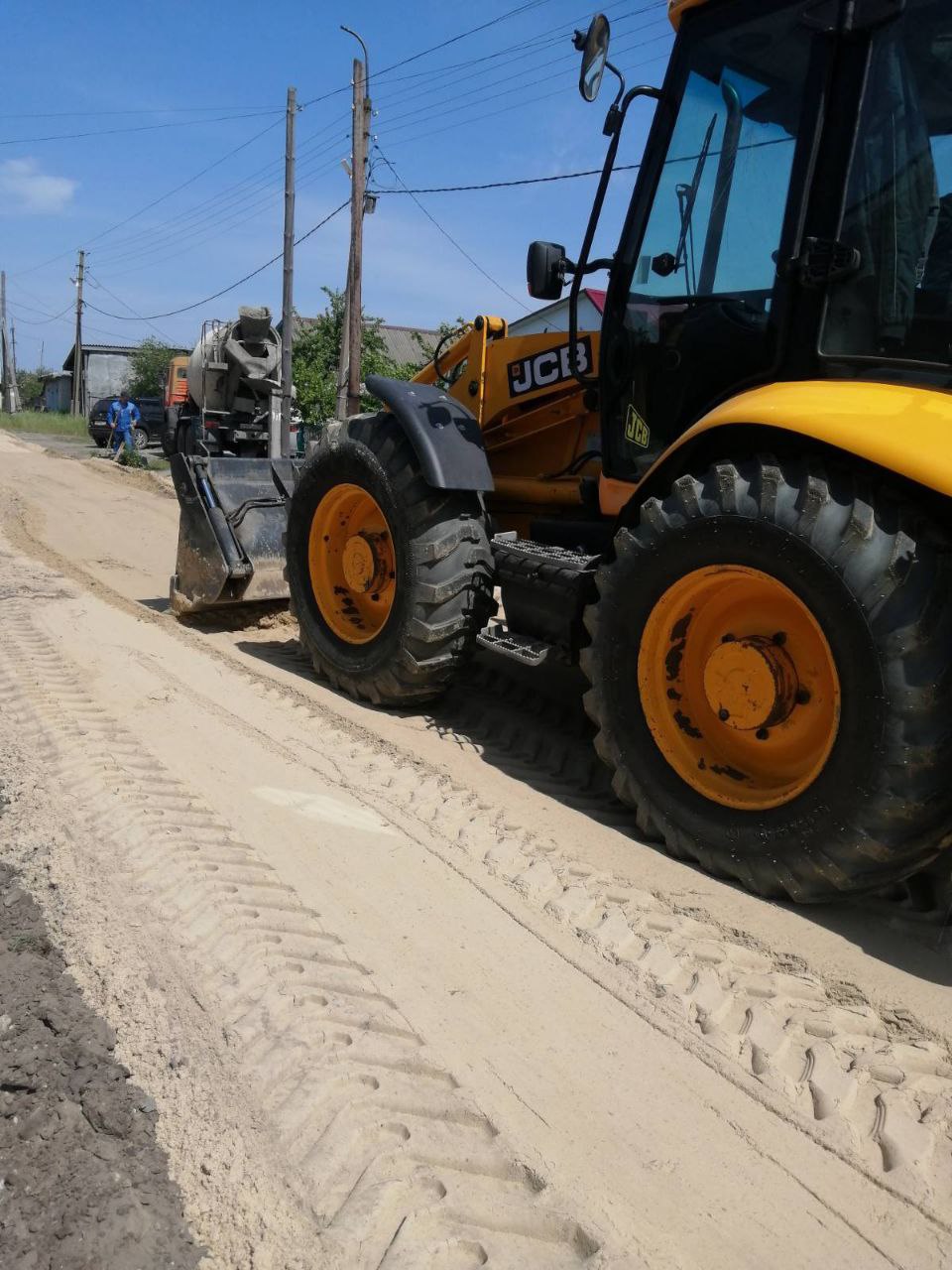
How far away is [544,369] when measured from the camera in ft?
16.4

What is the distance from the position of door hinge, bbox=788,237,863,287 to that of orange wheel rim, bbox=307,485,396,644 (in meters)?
2.40

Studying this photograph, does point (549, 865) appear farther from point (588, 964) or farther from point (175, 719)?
point (175, 719)

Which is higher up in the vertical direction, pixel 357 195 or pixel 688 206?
pixel 357 195

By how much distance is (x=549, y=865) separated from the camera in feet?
10.7

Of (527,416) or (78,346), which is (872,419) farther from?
(78,346)

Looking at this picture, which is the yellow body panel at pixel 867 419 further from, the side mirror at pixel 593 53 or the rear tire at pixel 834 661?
the side mirror at pixel 593 53

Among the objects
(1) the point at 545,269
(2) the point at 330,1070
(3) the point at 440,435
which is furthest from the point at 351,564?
(2) the point at 330,1070

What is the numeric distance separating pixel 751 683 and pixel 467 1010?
1322 mm

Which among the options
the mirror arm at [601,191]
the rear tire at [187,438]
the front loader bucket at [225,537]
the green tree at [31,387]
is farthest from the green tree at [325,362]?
the green tree at [31,387]

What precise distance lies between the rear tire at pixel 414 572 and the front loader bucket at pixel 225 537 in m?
1.47

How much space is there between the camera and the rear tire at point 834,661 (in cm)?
262

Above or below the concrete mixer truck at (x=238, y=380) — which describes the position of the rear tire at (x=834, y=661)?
below

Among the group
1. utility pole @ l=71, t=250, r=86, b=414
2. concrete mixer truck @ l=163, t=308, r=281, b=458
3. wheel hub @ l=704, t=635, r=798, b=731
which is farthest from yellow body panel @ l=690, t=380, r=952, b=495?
utility pole @ l=71, t=250, r=86, b=414

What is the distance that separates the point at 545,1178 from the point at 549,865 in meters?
1.35
